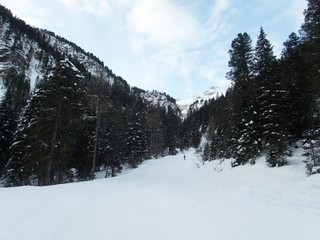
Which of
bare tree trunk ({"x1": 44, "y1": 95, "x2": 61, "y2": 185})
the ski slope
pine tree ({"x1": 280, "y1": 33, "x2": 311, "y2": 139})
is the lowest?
the ski slope

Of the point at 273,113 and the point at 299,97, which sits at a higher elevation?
the point at 299,97

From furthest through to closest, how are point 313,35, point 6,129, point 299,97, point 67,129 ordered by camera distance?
point 6,129 → point 299,97 → point 67,129 → point 313,35

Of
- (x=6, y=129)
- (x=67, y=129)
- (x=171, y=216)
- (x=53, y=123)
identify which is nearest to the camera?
(x=171, y=216)

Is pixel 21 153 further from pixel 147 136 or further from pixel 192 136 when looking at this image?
pixel 192 136

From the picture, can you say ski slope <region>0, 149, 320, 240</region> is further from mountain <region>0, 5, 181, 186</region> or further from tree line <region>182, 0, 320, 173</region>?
mountain <region>0, 5, 181, 186</region>

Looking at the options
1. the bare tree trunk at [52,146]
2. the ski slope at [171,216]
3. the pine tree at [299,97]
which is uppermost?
the pine tree at [299,97]

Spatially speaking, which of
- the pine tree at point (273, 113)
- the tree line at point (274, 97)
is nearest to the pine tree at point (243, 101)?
the tree line at point (274, 97)

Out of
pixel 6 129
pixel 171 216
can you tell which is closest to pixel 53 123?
pixel 171 216

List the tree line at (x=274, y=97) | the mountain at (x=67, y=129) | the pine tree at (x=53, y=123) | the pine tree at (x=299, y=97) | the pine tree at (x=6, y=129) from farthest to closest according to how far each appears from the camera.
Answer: the pine tree at (x=6, y=129) < the pine tree at (x=299, y=97) < the mountain at (x=67, y=129) < the pine tree at (x=53, y=123) < the tree line at (x=274, y=97)

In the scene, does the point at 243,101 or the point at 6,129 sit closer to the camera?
the point at 243,101

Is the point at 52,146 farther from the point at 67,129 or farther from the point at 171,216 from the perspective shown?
the point at 171,216

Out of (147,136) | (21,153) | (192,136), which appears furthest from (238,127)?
(192,136)

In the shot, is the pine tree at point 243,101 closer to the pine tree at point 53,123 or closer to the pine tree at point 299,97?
the pine tree at point 299,97

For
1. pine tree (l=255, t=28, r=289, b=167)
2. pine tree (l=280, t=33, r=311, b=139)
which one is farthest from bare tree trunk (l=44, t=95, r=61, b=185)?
pine tree (l=280, t=33, r=311, b=139)
